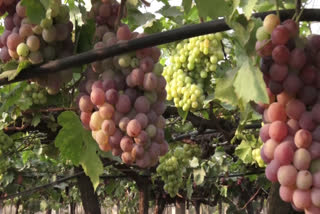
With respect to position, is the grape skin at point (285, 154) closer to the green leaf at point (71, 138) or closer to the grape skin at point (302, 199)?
the grape skin at point (302, 199)

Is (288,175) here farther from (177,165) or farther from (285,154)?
(177,165)

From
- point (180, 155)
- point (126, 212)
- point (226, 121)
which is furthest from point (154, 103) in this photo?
point (126, 212)

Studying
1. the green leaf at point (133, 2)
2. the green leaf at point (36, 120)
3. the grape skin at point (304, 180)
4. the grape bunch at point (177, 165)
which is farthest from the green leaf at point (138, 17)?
the grape bunch at point (177, 165)

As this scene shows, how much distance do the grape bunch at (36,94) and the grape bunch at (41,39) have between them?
3.25 ft

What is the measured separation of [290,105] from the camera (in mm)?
840

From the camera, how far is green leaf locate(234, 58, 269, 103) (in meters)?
0.82

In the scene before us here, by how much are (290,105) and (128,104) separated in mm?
380

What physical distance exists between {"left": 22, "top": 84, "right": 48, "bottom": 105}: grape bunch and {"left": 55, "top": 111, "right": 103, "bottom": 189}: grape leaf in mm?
992

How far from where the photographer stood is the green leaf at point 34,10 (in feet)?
3.65

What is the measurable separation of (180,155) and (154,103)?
11.7ft

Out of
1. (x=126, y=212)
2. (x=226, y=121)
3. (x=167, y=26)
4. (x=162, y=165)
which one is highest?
(x=167, y=26)

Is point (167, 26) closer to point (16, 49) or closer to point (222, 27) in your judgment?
point (16, 49)

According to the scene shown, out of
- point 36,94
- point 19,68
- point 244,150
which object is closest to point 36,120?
point 36,94

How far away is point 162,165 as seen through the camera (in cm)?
463
